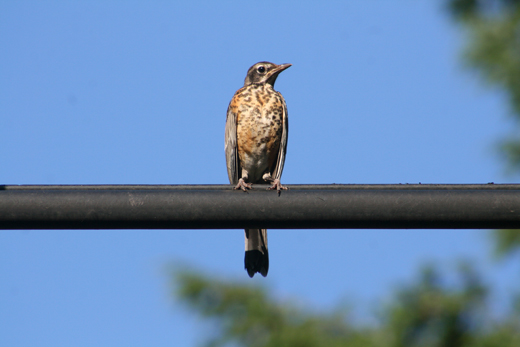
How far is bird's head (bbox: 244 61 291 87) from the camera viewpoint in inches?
Result: 293

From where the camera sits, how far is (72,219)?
309 centimetres

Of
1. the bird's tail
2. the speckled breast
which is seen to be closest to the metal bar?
the bird's tail

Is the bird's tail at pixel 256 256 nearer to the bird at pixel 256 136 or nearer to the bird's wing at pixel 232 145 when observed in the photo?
the bird at pixel 256 136

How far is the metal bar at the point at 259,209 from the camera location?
10.1ft

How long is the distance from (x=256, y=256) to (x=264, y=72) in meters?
2.83

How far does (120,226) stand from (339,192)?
3.34 ft

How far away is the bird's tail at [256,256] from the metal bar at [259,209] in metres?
2.07

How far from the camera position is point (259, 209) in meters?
3.13

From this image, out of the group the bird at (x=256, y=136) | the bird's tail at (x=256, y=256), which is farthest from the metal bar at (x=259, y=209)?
the bird at (x=256, y=136)

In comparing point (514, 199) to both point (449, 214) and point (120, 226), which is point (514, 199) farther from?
point (120, 226)

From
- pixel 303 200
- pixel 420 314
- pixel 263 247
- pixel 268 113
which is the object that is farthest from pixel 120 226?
pixel 420 314

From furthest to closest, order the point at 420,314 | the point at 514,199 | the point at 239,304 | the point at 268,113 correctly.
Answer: the point at 239,304, the point at 420,314, the point at 268,113, the point at 514,199

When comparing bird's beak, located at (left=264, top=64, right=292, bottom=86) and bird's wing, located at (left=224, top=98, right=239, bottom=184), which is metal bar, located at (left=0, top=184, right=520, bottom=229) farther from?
bird's beak, located at (left=264, top=64, right=292, bottom=86)

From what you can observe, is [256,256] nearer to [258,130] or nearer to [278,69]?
[258,130]
